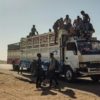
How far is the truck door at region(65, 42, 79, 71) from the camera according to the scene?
18.5 meters

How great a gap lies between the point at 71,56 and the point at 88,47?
107 cm

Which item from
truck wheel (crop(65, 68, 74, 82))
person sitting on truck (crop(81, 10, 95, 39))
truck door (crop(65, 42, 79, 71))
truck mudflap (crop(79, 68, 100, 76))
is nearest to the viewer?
truck mudflap (crop(79, 68, 100, 76))

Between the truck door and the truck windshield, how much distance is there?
35 cm

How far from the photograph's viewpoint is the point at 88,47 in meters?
18.6

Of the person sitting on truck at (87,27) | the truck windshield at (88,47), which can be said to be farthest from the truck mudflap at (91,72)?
the person sitting on truck at (87,27)

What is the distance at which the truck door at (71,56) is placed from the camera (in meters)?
18.5

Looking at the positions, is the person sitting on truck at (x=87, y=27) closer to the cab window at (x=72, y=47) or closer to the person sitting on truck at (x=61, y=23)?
the cab window at (x=72, y=47)

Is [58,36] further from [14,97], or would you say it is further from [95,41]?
[14,97]

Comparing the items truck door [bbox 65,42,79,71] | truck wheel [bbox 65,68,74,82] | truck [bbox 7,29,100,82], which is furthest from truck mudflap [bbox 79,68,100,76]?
truck wheel [bbox 65,68,74,82]

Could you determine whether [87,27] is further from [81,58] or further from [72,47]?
[81,58]

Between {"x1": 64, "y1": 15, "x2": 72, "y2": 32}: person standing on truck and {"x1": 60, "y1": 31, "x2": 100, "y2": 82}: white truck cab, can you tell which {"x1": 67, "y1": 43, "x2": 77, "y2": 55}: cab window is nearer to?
{"x1": 60, "y1": 31, "x2": 100, "y2": 82}: white truck cab

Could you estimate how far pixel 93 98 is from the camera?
13195 mm

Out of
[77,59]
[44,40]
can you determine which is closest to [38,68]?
[77,59]

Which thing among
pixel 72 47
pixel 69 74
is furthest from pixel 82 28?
pixel 69 74
